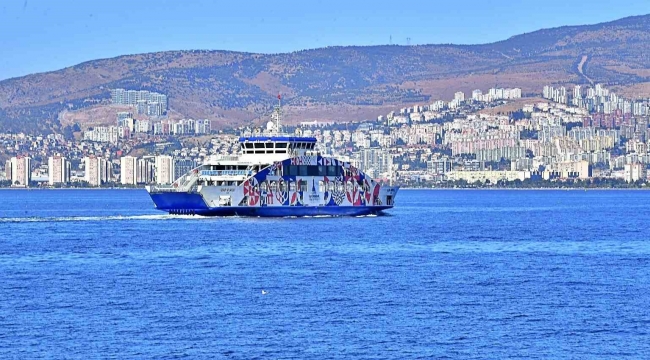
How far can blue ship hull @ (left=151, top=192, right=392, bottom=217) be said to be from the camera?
315ft

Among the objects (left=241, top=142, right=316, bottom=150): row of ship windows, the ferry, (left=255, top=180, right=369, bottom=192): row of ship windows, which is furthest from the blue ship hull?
(left=241, top=142, right=316, bottom=150): row of ship windows

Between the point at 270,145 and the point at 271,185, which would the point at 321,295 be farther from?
the point at 270,145

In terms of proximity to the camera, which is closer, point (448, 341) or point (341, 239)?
point (448, 341)

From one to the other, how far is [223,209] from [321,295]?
47239mm

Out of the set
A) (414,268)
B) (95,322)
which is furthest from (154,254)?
(95,322)

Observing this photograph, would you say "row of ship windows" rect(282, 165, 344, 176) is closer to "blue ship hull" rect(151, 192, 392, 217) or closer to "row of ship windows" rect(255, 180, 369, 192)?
"row of ship windows" rect(255, 180, 369, 192)

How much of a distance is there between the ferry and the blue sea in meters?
11.7

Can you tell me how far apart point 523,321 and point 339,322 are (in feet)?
17.7

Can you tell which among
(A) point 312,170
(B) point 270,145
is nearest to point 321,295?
(A) point 312,170

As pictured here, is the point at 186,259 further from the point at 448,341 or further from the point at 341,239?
the point at 448,341

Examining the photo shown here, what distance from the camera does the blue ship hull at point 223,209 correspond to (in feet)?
315

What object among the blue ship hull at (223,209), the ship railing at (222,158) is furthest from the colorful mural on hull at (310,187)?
the ship railing at (222,158)

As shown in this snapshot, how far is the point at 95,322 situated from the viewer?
42375 millimetres

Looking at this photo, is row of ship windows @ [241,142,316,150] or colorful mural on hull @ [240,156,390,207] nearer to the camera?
colorful mural on hull @ [240,156,390,207]
